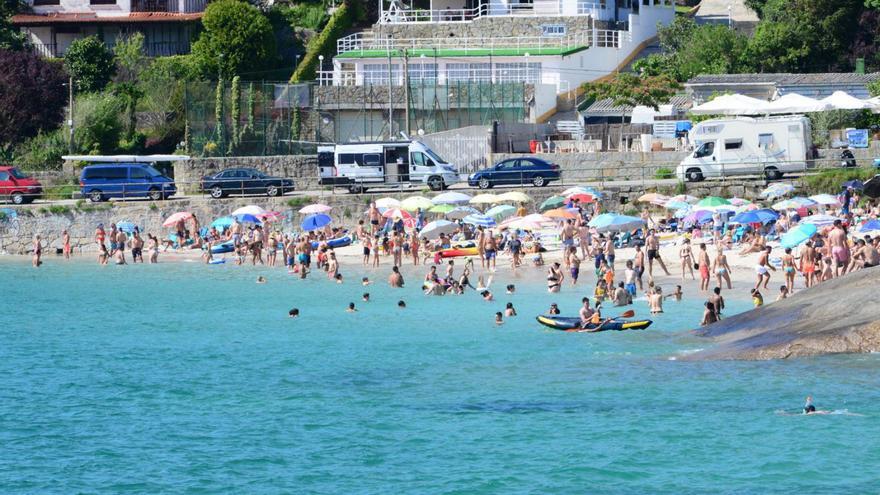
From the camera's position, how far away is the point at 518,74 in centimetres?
6366

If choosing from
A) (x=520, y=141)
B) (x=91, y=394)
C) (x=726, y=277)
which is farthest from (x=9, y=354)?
(x=520, y=141)

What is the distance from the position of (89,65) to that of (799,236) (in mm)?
39100

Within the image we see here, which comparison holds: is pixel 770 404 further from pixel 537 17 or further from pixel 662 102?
pixel 537 17

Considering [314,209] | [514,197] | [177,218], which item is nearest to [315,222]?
[314,209]

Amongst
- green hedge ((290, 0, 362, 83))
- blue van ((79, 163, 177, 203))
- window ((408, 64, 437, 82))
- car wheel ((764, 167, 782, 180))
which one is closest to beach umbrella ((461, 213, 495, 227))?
car wheel ((764, 167, 782, 180))

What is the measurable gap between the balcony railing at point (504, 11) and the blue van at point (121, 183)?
1895 cm

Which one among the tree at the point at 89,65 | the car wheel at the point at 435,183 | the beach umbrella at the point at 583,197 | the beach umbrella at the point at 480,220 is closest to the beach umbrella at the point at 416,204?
the beach umbrella at the point at 480,220

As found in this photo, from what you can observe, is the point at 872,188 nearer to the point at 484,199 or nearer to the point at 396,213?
the point at 484,199

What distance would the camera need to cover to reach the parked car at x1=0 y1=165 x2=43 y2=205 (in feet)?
179

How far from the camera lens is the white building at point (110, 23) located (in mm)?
71125

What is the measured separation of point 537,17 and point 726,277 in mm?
32389

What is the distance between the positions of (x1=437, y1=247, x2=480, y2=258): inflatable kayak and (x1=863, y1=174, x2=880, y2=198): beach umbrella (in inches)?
495

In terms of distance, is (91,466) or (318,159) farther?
(318,159)

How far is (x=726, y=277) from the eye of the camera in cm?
3809
